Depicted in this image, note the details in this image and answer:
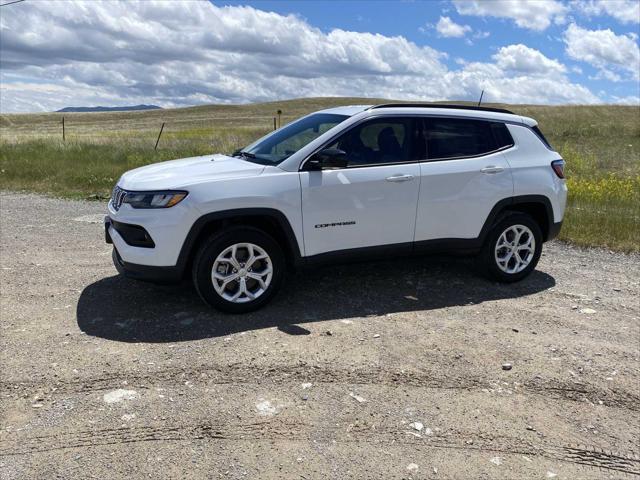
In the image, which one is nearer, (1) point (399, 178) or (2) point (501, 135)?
(1) point (399, 178)

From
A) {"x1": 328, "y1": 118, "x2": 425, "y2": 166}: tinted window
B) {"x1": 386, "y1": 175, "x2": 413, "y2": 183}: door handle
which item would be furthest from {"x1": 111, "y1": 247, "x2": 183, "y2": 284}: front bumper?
{"x1": 386, "y1": 175, "x2": 413, "y2": 183}: door handle

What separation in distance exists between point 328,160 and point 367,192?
0.47m

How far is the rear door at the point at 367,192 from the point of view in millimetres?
4875

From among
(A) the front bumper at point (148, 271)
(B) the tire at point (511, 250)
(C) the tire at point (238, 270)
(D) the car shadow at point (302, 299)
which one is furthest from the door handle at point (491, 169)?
(A) the front bumper at point (148, 271)

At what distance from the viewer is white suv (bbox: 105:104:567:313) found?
15.0 feet

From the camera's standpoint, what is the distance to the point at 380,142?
524 centimetres

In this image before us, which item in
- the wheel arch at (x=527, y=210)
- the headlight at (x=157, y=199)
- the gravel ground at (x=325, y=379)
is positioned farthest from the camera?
the wheel arch at (x=527, y=210)

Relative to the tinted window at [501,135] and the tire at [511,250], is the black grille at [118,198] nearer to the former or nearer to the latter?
the tire at [511,250]

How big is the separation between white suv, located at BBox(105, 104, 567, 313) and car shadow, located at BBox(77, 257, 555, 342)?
0.23 m

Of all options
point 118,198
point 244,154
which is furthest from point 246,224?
point 118,198

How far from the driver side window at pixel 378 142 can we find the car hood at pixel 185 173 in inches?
33.0

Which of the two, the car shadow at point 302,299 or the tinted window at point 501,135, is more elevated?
the tinted window at point 501,135

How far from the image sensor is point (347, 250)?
505 cm

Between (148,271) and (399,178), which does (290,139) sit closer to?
(399,178)
